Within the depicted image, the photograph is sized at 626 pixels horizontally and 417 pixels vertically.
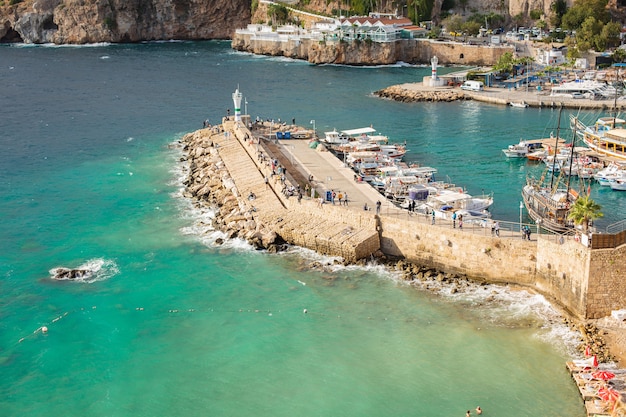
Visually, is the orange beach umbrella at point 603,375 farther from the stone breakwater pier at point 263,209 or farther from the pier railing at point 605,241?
the stone breakwater pier at point 263,209

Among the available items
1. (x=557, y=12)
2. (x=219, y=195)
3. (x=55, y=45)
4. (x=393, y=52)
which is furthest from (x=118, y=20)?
(x=219, y=195)

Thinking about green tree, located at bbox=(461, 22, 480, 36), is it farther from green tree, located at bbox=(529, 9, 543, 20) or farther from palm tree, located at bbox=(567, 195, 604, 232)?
palm tree, located at bbox=(567, 195, 604, 232)

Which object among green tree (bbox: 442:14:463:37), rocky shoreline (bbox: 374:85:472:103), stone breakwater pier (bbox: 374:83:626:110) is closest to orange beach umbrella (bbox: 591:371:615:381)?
stone breakwater pier (bbox: 374:83:626:110)

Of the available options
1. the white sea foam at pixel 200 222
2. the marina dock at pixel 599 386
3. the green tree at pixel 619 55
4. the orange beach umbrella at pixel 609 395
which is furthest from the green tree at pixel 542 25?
the orange beach umbrella at pixel 609 395

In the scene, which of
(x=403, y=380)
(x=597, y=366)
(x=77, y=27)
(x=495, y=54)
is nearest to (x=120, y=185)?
(x=403, y=380)

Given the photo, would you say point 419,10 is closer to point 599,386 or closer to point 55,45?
point 55,45
